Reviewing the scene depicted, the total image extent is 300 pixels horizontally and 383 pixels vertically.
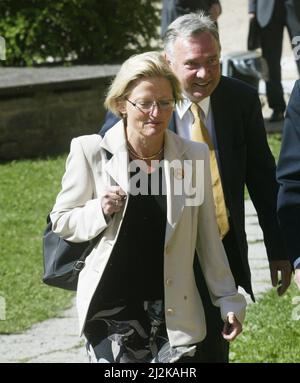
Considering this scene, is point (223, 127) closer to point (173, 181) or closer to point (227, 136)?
point (227, 136)

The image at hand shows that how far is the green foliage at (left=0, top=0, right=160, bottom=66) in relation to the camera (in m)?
13.9

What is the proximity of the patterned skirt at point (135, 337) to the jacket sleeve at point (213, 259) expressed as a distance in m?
0.23

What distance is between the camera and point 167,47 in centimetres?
575

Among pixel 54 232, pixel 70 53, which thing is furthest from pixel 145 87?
pixel 70 53

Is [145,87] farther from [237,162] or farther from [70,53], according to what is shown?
[70,53]

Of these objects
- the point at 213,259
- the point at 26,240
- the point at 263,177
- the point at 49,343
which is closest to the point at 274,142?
the point at 26,240

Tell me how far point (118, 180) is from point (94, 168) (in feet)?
0.42

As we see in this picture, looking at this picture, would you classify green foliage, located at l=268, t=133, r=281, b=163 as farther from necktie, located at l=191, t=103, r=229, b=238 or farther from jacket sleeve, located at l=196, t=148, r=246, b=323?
jacket sleeve, located at l=196, t=148, r=246, b=323

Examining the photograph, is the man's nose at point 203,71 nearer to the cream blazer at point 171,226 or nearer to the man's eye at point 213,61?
the man's eye at point 213,61

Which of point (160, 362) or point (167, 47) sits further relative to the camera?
point (167, 47)

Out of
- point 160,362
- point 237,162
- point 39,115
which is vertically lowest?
point 39,115

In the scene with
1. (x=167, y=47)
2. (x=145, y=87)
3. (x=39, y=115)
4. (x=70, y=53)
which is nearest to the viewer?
(x=145, y=87)

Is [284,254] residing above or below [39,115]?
above

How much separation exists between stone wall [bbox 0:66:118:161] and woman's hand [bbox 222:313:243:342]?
789 cm
